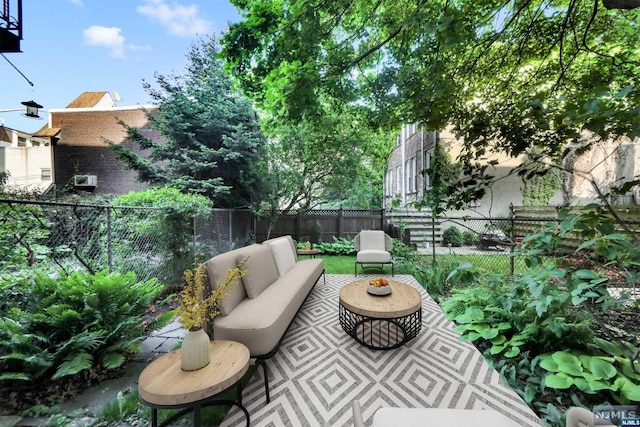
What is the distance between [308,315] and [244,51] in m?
3.87

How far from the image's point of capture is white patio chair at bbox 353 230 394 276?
587cm

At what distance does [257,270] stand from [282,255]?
1.14 metres

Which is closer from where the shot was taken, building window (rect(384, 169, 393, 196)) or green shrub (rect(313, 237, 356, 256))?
green shrub (rect(313, 237, 356, 256))

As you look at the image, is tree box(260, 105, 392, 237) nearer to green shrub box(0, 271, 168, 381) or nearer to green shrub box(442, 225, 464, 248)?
green shrub box(442, 225, 464, 248)

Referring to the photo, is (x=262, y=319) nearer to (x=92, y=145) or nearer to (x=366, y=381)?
(x=366, y=381)

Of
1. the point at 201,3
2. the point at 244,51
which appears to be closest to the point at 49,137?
the point at 201,3

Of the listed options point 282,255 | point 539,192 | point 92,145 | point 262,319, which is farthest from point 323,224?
point 92,145

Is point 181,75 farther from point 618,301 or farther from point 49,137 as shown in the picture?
point 618,301

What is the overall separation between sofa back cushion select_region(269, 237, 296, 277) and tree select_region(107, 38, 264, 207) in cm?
385

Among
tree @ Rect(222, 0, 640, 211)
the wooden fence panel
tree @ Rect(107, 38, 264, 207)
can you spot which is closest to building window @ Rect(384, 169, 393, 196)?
the wooden fence panel

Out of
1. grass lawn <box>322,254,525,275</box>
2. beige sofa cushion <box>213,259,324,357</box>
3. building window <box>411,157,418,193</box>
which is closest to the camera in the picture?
beige sofa cushion <box>213,259,324,357</box>

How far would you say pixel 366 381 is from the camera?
2340 mm

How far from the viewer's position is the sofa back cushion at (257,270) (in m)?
2.94

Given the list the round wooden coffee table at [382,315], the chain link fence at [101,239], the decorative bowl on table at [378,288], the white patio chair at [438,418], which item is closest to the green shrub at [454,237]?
the round wooden coffee table at [382,315]
